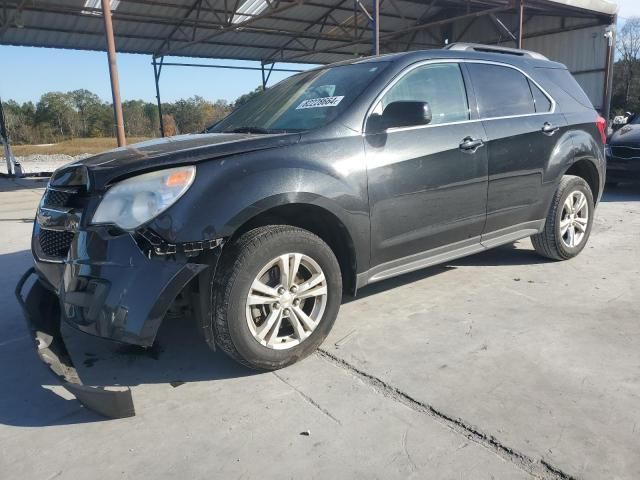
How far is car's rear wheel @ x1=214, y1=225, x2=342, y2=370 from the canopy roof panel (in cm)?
1126

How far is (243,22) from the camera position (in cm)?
1429

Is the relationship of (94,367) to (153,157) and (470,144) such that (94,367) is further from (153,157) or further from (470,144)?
(470,144)

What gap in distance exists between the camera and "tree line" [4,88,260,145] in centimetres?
5044

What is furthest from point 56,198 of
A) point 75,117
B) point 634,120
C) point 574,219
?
point 75,117

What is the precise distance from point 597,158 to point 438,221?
222 cm

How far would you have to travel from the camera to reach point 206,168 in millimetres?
2553

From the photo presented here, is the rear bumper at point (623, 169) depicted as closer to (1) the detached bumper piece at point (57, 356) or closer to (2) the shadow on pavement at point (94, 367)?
(2) the shadow on pavement at point (94, 367)

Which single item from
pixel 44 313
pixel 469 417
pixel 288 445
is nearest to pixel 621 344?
pixel 469 417

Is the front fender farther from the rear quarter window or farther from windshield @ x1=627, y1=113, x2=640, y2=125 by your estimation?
windshield @ x1=627, y1=113, x2=640, y2=125

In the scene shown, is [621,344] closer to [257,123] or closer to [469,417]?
[469,417]

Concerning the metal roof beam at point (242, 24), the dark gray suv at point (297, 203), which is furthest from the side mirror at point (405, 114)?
the metal roof beam at point (242, 24)

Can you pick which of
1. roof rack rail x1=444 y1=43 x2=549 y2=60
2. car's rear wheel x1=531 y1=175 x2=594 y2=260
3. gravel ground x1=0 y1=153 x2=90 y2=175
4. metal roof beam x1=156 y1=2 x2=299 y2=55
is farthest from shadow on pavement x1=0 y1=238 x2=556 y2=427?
gravel ground x1=0 y1=153 x2=90 y2=175

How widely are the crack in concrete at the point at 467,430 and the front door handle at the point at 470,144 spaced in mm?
1703

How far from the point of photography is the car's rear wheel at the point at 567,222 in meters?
4.42
